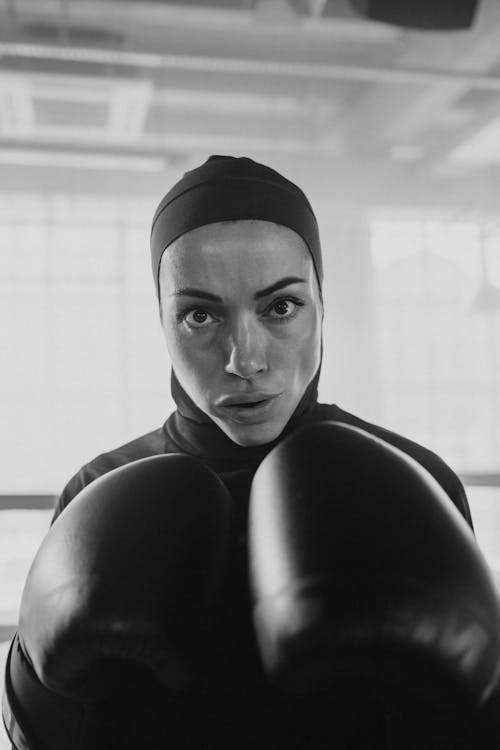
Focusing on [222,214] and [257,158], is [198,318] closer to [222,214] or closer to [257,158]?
[222,214]

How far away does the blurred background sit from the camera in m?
3.22

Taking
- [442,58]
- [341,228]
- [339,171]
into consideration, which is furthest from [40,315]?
[442,58]

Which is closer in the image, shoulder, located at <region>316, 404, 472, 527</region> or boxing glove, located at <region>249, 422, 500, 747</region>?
boxing glove, located at <region>249, 422, 500, 747</region>

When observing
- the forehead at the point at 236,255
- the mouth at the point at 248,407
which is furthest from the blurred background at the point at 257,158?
A: the mouth at the point at 248,407

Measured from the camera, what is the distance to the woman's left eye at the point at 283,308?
683 millimetres

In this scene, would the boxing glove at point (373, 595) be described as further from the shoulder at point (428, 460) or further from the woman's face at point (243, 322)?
the shoulder at point (428, 460)

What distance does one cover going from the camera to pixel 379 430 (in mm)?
871

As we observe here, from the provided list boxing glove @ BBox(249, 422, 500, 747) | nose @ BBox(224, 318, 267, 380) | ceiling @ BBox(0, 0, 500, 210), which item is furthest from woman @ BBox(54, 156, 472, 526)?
ceiling @ BBox(0, 0, 500, 210)

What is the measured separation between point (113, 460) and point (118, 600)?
1.62 feet

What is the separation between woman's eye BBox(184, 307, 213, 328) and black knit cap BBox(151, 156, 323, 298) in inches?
3.4

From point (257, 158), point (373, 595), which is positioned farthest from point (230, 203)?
point (257, 158)

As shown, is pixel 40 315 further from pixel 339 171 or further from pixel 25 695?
pixel 25 695

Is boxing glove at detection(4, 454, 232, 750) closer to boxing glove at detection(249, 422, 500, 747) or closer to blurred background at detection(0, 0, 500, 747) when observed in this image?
boxing glove at detection(249, 422, 500, 747)

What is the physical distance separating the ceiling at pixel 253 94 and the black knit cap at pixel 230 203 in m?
1.46
